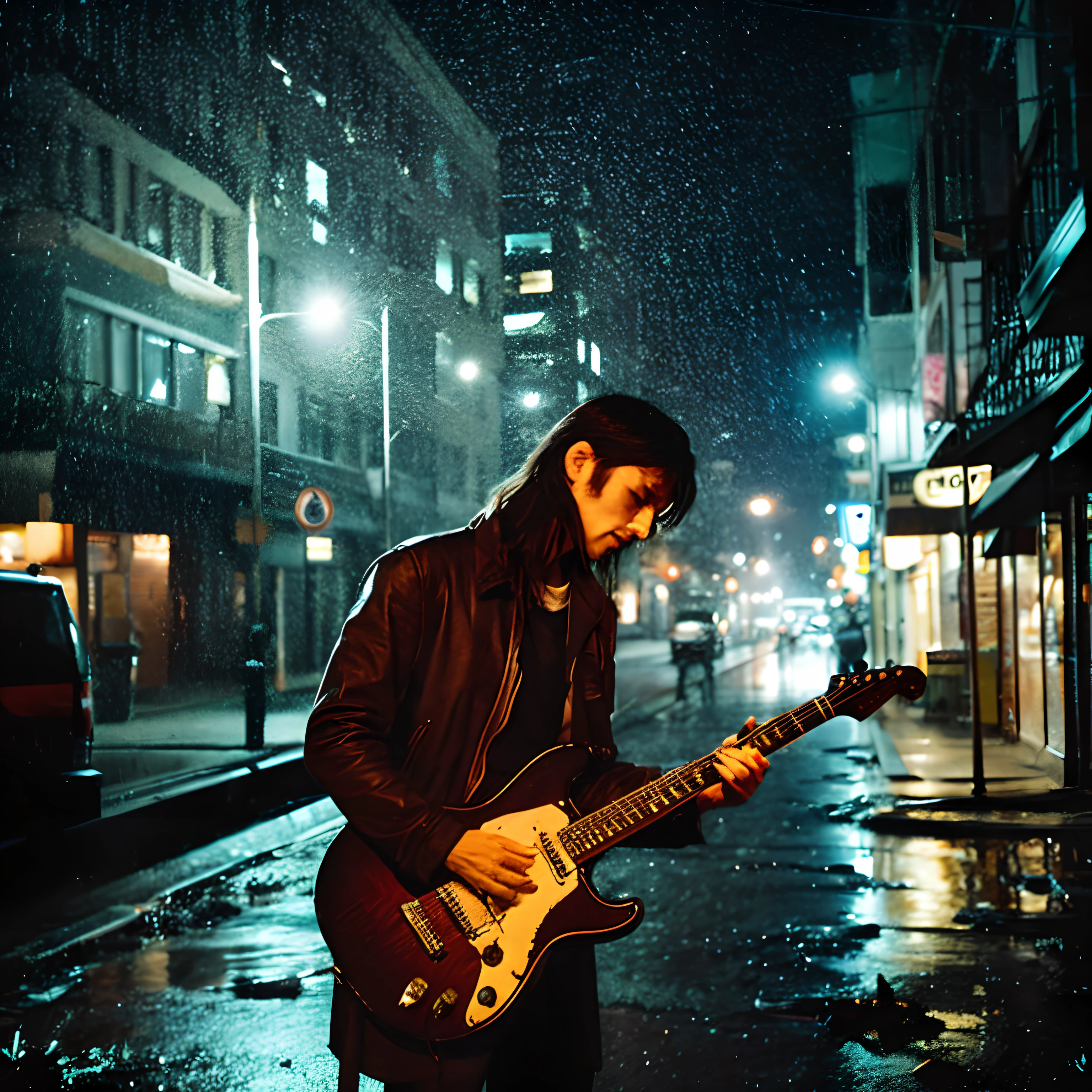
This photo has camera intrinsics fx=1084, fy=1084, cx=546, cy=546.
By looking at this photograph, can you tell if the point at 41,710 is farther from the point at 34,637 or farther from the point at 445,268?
the point at 445,268

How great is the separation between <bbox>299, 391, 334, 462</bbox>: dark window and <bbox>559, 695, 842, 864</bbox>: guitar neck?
18.1 metres

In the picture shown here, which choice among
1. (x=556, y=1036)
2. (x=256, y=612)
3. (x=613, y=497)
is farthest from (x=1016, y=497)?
(x=256, y=612)

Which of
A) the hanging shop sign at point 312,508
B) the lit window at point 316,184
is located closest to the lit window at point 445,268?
the hanging shop sign at point 312,508

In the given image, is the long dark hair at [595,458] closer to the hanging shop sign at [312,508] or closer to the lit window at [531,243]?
the lit window at [531,243]

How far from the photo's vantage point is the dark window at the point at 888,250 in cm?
1438

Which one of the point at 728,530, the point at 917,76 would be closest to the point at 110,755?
the point at 917,76

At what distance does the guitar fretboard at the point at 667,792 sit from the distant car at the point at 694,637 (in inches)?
864

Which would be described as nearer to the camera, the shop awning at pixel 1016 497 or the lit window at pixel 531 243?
the lit window at pixel 531 243

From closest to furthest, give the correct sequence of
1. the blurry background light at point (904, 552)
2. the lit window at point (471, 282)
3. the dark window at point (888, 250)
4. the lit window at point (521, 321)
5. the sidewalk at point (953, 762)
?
the lit window at point (521, 321) → the lit window at point (471, 282) → the sidewalk at point (953, 762) → the dark window at point (888, 250) → the blurry background light at point (904, 552)

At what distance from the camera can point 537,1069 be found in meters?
2.26

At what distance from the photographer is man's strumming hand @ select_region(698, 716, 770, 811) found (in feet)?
7.39

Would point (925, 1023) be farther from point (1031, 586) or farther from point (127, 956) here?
point (1031, 586)

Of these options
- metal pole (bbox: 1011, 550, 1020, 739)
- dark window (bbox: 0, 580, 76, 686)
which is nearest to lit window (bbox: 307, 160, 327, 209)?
Answer: metal pole (bbox: 1011, 550, 1020, 739)

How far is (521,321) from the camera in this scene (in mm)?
5988
